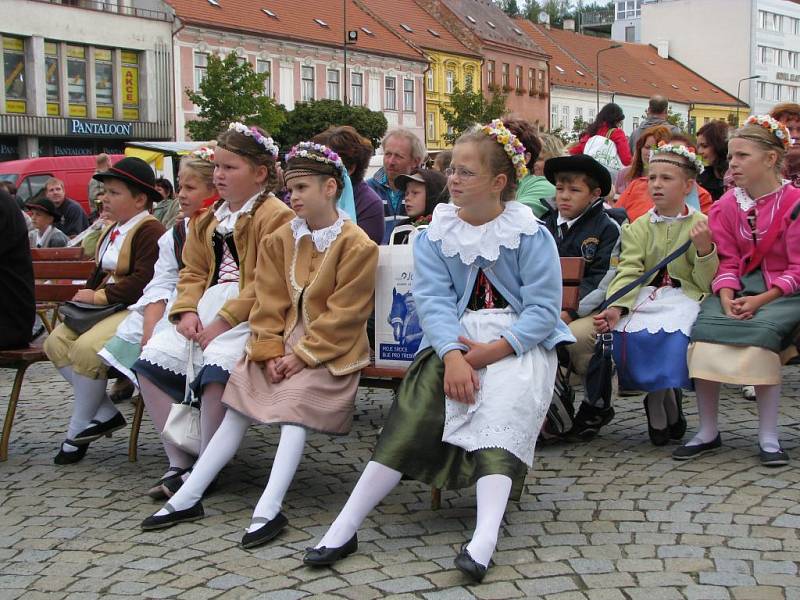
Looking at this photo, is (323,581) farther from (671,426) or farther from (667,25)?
(667,25)

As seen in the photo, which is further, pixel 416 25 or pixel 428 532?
pixel 416 25

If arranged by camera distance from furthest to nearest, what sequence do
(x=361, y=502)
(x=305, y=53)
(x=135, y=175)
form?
→ 1. (x=305, y=53)
2. (x=135, y=175)
3. (x=361, y=502)

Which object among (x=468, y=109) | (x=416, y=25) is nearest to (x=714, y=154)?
(x=468, y=109)

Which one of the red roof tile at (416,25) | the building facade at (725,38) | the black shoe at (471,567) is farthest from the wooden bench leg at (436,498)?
the building facade at (725,38)

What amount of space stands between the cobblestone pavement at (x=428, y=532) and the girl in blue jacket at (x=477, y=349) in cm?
25

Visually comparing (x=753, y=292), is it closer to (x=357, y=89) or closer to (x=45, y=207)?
(x=45, y=207)

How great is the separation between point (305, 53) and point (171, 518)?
160ft

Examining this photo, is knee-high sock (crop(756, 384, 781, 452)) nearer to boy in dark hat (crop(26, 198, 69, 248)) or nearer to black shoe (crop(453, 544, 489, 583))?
black shoe (crop(453, 544, 489, 583))

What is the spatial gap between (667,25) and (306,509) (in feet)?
327

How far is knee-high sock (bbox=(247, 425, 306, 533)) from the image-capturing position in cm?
462

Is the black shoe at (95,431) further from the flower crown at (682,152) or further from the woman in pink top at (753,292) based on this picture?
the flower crown at (682,152)

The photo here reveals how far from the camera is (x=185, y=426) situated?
17.5ft

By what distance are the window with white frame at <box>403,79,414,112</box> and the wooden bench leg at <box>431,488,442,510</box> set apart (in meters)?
55.2

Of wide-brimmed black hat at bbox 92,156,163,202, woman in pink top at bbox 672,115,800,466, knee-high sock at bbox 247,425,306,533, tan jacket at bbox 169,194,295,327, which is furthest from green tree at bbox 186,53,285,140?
knee-high sock at bbox 247,425,306,533
